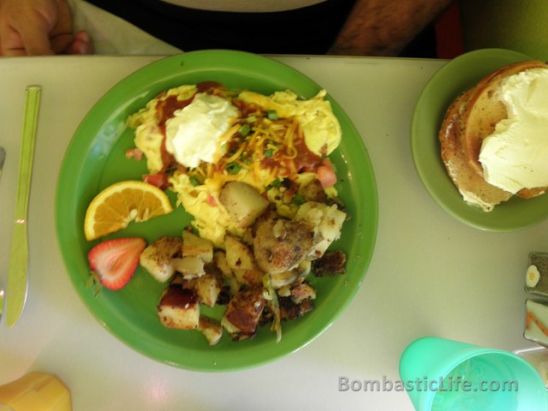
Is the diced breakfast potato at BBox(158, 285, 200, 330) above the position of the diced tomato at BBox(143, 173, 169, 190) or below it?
below

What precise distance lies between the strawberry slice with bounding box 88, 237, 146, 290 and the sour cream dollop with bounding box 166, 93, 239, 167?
0.81 feet

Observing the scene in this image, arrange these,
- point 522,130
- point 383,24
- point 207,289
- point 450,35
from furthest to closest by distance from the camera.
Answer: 1. point 450,35
2. point 383,24
3. point 207,289
4. point 522,130

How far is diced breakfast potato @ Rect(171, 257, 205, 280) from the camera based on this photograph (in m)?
1.16

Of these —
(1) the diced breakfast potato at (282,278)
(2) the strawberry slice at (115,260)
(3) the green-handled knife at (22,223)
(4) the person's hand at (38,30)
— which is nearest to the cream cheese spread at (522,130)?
(1) the diced breakfast potato at (282,278)

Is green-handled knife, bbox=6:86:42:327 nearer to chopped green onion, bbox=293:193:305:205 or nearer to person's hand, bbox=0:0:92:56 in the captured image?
person's hand, bbox=0:0:92:56

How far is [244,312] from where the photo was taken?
3.70ft

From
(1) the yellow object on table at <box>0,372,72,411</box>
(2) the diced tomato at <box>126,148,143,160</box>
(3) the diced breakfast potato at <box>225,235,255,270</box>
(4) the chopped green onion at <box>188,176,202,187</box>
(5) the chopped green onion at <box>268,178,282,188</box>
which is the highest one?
(5) the chopped green onion at <box>268,178,282,188</box>

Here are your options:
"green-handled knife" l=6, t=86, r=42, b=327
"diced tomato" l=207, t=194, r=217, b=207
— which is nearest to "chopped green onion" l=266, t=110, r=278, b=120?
"diced tomato" l=207, t=194, r=217, b=207

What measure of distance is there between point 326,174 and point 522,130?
45cm

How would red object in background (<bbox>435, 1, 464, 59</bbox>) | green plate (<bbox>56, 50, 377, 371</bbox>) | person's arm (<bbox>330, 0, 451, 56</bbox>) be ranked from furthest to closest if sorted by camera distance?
red object in background (<bbox>435, 1, 464, 59</bbox>) → person's arm (<bbox>330, 0, 451, 56</bbox>) → green plate (<bbox>56, 50, 377, 371</bbox>)

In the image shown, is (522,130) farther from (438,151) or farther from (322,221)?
(322,221)

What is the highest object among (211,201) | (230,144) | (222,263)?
(230,144)

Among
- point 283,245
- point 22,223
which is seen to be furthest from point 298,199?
point 22,223

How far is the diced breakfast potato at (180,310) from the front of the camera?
3.71ft
